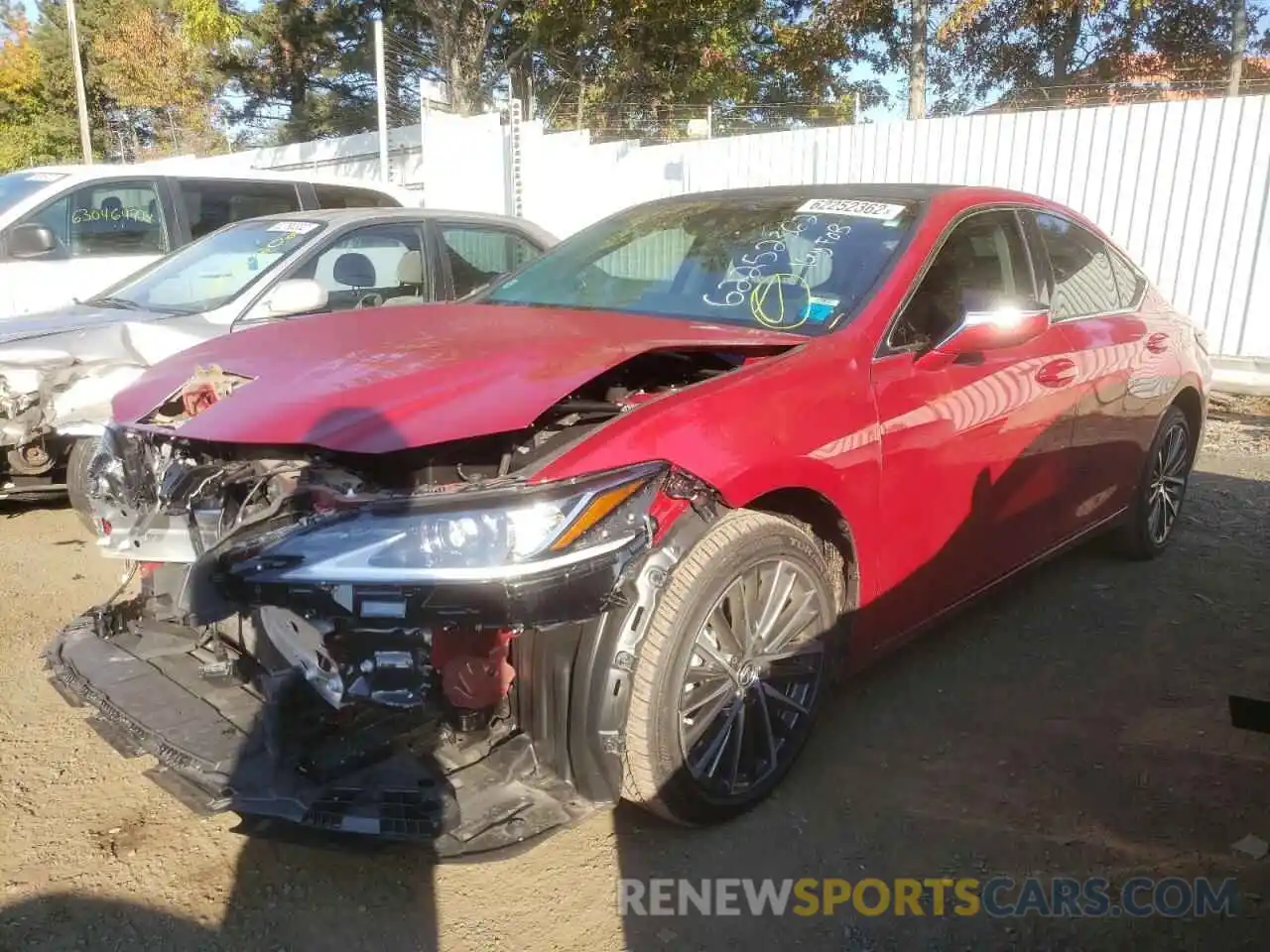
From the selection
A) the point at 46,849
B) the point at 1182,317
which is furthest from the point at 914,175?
the point at 46,849

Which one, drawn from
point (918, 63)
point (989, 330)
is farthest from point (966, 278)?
point (918, 63)

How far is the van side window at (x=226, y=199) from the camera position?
7.01m

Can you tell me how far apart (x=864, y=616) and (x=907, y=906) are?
81 centimetres

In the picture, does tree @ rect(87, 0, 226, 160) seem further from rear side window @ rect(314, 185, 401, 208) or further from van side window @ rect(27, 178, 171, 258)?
van side window @ rect(27, 178, 171, 258)

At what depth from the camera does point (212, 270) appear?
17.6ft

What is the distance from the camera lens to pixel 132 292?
5402 millimetres

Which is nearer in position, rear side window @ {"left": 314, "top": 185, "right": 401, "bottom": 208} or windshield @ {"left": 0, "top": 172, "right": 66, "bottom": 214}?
windshield @ {"left": 0, "top": 172, "right": 66, "bottom": 214}

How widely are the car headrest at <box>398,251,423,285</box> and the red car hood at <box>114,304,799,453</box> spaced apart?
2.47 meters

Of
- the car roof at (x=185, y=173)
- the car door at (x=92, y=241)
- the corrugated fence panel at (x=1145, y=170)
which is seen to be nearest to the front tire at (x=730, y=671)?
the car door at (x=92, y=241)

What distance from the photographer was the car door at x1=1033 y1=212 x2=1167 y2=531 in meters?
3.71

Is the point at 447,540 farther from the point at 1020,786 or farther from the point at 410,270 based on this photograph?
the point at 410,270

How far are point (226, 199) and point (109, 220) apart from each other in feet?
2.57

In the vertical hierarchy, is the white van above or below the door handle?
above

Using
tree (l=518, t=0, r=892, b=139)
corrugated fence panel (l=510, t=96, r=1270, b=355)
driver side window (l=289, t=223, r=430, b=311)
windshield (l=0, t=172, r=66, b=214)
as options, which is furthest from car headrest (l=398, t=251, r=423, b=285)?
tree (l=518, t=0, r=892, b=139)
